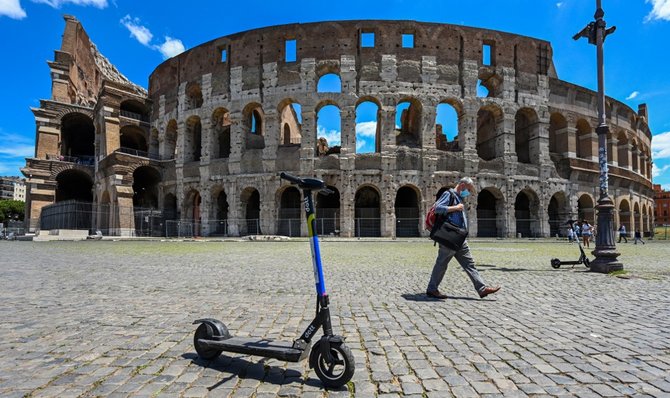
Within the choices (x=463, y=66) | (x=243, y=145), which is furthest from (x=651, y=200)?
(x=243, y=145)

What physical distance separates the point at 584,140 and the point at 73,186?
45718 millimetres

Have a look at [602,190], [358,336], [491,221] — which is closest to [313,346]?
[358,336]

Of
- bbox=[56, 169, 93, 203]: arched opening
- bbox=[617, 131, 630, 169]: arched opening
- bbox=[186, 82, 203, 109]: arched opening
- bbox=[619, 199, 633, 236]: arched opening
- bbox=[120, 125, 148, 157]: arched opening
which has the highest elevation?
bbox=[186, 82, 203, 109]: arched opening

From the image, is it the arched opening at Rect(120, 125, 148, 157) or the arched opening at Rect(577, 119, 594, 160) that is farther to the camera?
the arched opening at Rect(120, 125, 148, 157)

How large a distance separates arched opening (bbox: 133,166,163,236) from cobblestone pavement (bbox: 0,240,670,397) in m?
22.0

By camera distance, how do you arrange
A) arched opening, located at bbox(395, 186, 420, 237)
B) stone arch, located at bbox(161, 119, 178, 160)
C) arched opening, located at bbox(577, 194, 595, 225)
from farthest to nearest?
stone arch, located at bbox(161, 119, 178, 160) < arched opening, located at bbox(577, 194, 595, 225) < arched opening, located at bbox(395, 186, 420, 237)

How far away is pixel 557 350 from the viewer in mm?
2770

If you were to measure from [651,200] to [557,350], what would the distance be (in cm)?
4394

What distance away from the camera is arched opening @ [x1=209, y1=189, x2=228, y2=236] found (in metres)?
25.4

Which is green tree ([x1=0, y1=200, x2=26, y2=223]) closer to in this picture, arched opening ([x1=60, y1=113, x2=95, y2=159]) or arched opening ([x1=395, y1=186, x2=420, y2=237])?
arched opening ([x1=60, y1=113, x2=95, y2=159])

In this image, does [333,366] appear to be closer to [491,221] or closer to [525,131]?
[491,221]

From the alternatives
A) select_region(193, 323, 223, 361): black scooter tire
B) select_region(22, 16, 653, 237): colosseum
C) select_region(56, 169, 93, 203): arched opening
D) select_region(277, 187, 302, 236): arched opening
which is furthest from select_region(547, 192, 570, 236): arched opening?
select_region(56, 169, 93, 203): arched opening

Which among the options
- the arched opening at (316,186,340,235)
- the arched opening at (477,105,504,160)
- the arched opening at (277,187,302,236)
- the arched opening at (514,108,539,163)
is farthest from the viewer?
the arched opening at (514,108,539,163)

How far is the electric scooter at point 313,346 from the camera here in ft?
7.00
